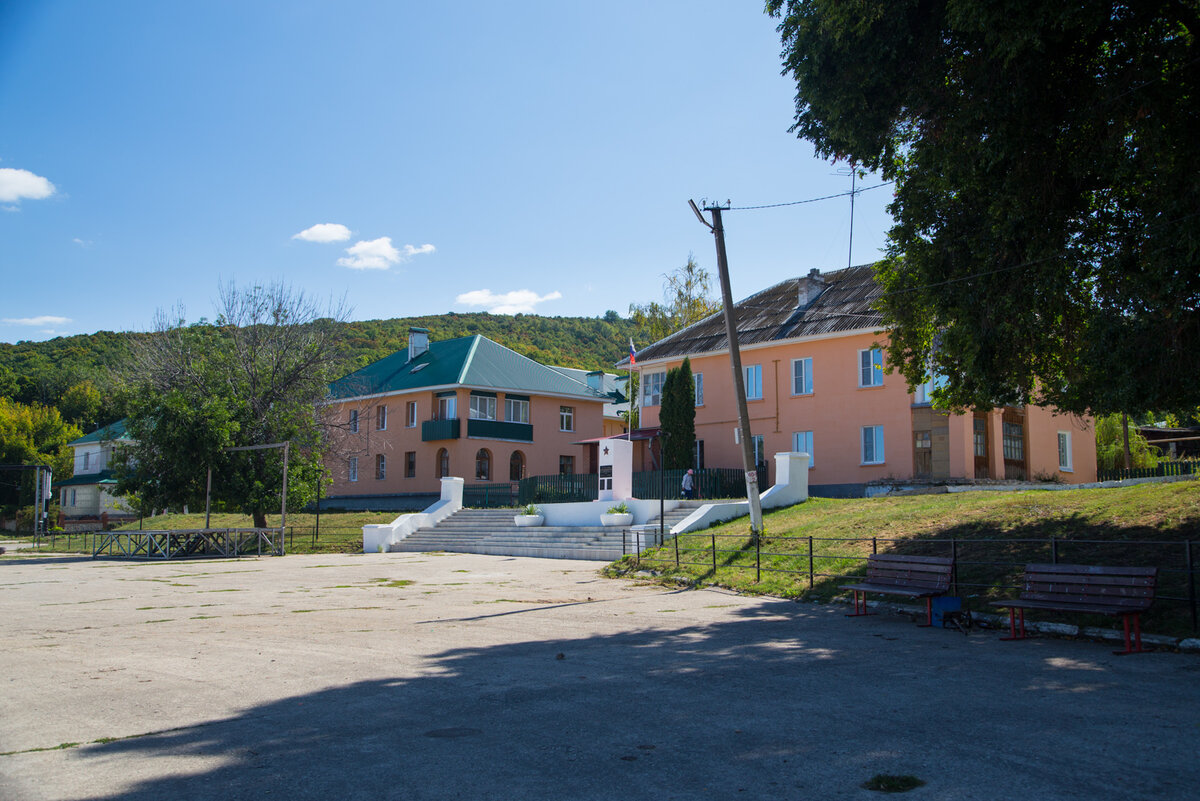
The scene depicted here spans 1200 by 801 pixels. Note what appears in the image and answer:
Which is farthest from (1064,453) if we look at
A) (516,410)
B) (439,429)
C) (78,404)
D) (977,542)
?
(78,404)

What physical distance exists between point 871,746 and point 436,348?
161ft

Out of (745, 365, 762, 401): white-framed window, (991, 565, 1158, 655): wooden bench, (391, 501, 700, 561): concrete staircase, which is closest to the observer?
(991, 565, 1158, 655): wooden bench

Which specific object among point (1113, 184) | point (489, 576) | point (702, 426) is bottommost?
point (489, 576)

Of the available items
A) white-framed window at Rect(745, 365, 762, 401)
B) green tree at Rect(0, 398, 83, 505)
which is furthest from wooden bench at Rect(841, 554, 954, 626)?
green tree at Rect(0, 398, 83, 505)

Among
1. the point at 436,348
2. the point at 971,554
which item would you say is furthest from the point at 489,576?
the point at 436,348

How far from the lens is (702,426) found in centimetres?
3794

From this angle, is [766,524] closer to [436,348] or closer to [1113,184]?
[1113,184]

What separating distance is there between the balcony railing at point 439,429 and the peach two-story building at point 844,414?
12118 millimetres

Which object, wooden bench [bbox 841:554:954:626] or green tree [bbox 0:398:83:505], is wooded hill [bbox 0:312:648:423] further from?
wooden bench [bbox 841:554:954:626]

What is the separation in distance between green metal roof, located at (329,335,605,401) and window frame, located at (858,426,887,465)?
67.8 ft

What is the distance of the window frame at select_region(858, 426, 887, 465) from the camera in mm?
31969

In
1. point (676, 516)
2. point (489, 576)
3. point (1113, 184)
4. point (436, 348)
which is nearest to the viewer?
point (1113, 184)

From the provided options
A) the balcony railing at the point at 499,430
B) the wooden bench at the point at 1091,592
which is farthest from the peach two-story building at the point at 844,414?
the wooden bench at the point at 1091,592

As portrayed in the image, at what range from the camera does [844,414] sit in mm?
33062
